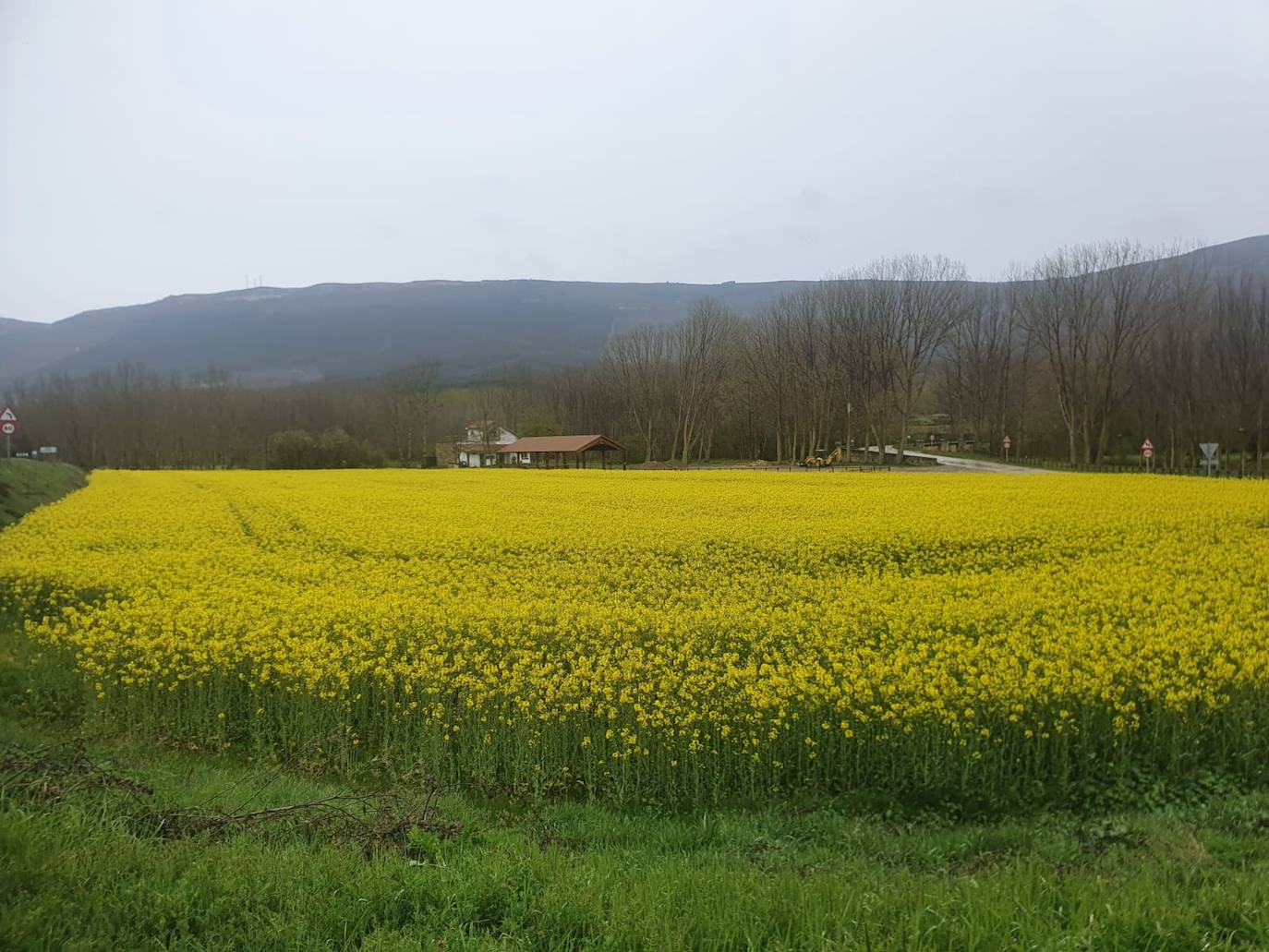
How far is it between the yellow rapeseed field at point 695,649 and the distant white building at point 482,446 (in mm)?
63347

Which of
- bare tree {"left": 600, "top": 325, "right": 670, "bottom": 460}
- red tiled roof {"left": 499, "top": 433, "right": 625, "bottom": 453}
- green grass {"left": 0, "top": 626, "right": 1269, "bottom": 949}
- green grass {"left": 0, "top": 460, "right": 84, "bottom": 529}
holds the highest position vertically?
bare tree {"left": 600, "top": 325, "right": 670, "bottom": 460}

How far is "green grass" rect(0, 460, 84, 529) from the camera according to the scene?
72.3 feet

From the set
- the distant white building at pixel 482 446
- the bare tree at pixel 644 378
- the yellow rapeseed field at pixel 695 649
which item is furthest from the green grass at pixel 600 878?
the bare tree at pixel 644 378

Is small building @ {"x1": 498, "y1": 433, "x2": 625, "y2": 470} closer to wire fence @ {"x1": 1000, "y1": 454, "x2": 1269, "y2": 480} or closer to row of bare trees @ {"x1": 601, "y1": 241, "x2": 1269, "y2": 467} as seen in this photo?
row of bare trees @ {"x1": 601, "y1": 241, "x2": 1269, "y2": 467}

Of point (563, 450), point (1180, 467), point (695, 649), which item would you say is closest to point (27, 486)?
point (695, 649)

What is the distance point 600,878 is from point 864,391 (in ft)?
219

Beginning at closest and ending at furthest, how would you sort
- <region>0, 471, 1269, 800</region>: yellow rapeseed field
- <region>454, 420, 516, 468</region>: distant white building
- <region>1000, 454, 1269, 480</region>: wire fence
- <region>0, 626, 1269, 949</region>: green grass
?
<region>0, 626, 1269, 949</region>: green grass → <region>0, 471, 1269, 800</region>: yellow rapeseed field → <region>1000, 454, 1269, 480</region>: wire fence → <region>454, 420, 516, 468</region>: distant white building

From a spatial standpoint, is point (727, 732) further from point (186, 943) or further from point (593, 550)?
point (593, 550)

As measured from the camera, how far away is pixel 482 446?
292ft

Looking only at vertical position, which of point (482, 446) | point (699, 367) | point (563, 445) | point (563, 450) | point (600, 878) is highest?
point (699, 367)

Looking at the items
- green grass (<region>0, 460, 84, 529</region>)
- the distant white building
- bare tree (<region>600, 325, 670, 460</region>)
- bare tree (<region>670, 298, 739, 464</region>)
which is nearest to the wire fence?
bare tree (<region>670, 298, 739, 464</region>)

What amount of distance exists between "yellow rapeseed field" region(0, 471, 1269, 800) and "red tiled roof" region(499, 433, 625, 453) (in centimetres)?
4757

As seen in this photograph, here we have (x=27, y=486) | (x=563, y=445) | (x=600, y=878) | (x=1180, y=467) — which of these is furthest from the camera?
(x=563, y=445)

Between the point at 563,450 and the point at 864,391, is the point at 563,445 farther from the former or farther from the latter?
the point at 864,391
